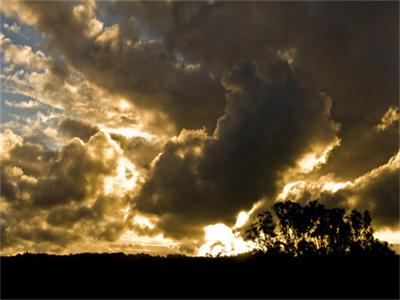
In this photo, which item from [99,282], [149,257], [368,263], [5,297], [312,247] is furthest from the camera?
[312,247]

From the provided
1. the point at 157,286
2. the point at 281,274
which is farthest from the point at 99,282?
the point at 281,274

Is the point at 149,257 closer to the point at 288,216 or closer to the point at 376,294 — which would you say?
the point at 376,294

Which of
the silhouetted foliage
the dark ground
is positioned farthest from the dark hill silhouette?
the silhouetted foliage

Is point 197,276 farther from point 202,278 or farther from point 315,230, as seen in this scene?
point 315,230

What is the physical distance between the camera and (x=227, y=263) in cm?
4559

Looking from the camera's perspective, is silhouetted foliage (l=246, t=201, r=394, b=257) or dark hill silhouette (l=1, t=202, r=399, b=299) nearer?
dark hill silhouette (l=1, t=202, r=399, b=299)

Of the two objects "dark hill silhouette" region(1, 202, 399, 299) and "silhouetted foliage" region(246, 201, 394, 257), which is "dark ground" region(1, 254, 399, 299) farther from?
"silhouetted foliage" region(246, 201, 394, 257)

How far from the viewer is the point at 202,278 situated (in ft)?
137

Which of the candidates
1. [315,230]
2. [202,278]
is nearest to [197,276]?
[202,278]

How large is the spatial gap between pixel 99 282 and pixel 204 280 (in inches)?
335

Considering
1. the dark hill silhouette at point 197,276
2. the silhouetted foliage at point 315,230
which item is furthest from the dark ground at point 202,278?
the silhouetted foliage at point 315,230

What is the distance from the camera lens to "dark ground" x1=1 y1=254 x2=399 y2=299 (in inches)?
1522

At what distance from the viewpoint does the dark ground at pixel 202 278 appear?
38.7 m

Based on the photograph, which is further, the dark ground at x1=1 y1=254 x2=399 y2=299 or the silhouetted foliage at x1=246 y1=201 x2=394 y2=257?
the silhouetted foliage at x1=246 y1=201 x2=394 y2=257
